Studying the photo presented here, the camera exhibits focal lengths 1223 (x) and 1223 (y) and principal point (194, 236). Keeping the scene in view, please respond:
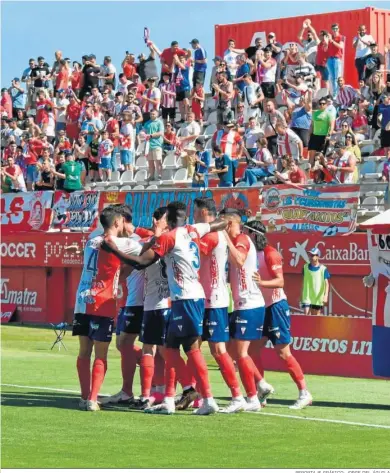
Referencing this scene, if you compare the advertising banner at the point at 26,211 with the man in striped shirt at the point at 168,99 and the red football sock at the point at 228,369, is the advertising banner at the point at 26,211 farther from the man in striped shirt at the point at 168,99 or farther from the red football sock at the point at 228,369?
the red football sock at the point at 228,369

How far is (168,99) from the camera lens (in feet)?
104

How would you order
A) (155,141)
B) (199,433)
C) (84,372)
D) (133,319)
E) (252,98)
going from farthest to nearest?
(155,141)
(252,98)
(133,319)
(84,372)
(199,433)

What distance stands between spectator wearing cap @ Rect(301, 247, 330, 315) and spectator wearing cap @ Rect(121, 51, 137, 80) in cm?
1236

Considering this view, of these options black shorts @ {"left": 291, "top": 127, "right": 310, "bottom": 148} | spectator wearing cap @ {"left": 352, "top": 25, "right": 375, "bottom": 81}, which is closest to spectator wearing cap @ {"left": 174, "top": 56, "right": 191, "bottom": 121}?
spectator wearing cap @ {"left": 352, "top": 25, "right": 375, "bottom": 81}

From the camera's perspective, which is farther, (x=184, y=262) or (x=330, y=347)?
(x=330, y=347)

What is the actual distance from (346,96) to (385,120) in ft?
11.3

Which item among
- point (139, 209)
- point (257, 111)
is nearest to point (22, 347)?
point (139, 209)

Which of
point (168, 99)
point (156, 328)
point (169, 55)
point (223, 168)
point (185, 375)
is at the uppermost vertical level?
point (169, 55)

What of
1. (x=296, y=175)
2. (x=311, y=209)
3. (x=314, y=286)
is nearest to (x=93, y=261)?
(x=314, y=286)

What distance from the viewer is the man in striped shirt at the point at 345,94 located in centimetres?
2705

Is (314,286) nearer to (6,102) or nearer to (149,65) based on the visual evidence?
(149,65)

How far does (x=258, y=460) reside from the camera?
10336 mm

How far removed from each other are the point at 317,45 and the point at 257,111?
6.80 ft

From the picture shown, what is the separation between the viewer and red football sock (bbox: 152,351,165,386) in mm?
14125
